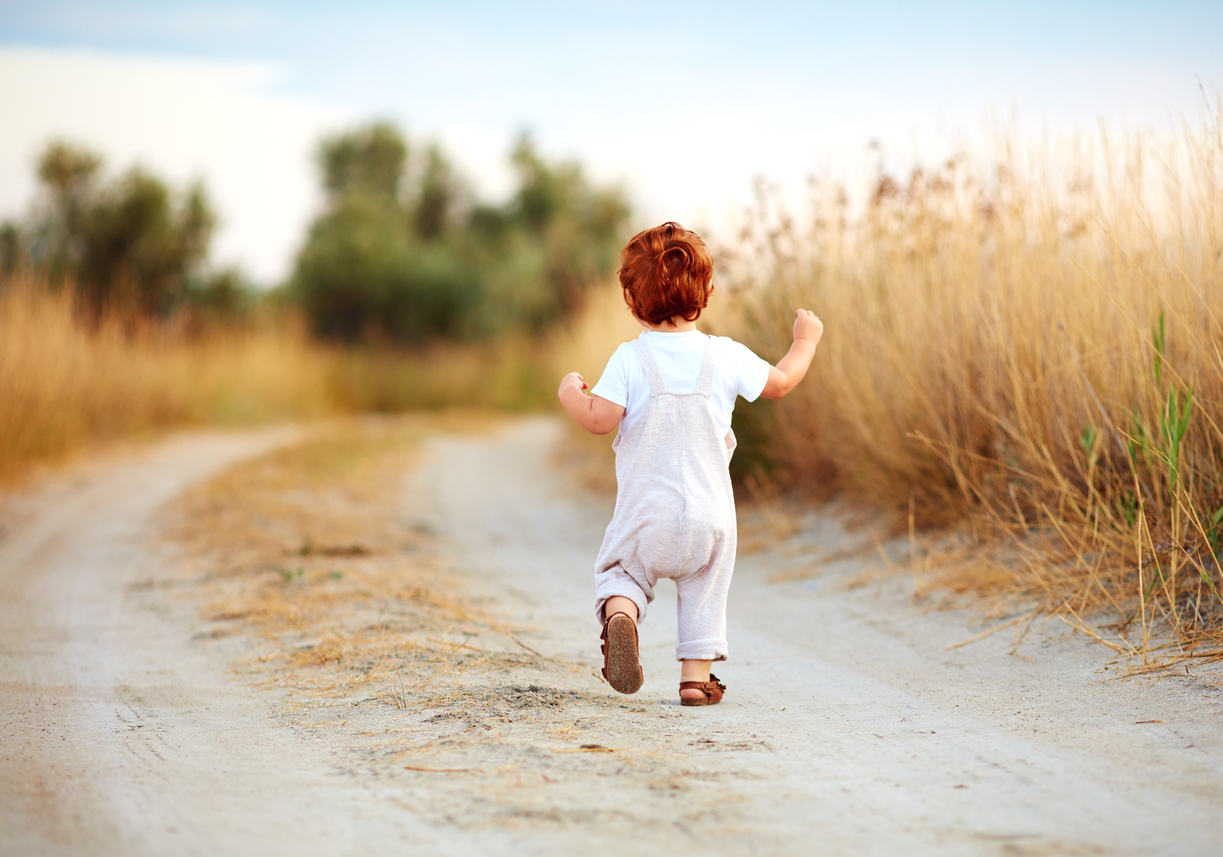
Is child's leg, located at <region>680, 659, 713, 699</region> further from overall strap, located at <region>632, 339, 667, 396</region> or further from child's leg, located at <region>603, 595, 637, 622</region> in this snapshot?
overall strap, located at <region>632, 339, 667, 396</region>

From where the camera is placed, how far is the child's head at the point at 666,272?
113 inches

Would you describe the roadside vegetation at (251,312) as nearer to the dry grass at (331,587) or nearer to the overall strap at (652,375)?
the dry grass at (331,587)

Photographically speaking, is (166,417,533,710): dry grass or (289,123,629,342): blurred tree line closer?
(166,417,533,710): dry grass

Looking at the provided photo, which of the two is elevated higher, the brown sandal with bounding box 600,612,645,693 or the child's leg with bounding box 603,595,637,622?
the child's leg with bounding box 603,595,637,622

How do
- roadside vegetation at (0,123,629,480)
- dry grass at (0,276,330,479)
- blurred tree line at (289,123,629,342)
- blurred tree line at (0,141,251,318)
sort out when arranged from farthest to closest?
blurred tree line at (289,123,629,342)
blurred tree line at (0,141,251,318)
roadside vegetation at (0,123,629,480)
dry grass at (0,276,330,479)

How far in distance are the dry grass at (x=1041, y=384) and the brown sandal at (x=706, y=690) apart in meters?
1.36

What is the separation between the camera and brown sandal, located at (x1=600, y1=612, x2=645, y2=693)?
2.79m

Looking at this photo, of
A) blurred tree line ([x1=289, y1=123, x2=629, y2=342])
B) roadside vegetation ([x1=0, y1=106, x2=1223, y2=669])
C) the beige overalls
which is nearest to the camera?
the beige overalls

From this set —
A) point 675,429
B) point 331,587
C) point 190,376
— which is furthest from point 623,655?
point 190,376

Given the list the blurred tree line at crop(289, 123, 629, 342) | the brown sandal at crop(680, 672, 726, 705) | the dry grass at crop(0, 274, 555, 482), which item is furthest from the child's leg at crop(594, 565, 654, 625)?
the blurred tree line at crop(289, 123, 629, 342)

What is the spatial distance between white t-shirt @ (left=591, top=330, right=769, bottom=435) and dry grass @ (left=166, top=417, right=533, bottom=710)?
1.04m

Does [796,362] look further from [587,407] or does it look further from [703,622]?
[703,622]

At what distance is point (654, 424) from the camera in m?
2.90

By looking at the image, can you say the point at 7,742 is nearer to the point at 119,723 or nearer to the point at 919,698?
the point at 119,723
